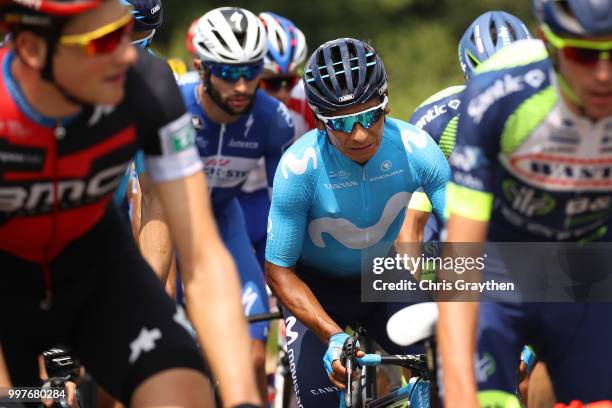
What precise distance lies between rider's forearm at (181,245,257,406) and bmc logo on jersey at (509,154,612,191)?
113 centimetres

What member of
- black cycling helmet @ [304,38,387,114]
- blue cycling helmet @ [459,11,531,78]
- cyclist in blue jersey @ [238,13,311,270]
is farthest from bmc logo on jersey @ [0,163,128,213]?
cyclist in blue jersey @ [238,13,311,270]

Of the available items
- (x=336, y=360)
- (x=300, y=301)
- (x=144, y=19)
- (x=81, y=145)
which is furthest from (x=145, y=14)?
(x=81, y=145)

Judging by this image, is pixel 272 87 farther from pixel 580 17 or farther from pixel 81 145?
pixel 580 17

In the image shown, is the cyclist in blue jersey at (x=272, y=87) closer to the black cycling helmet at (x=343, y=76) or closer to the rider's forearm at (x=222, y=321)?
the black cycling helmet at (x=343, y=76)

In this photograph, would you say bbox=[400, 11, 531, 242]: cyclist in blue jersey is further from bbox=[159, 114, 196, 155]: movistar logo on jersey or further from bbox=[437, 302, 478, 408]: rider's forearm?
bbox=[159, 114, 196, 155]: movistar logo on jersey

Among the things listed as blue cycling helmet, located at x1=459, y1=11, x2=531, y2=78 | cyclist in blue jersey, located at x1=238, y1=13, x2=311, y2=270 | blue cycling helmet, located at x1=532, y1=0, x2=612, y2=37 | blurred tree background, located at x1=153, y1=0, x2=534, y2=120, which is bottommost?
blurred tree background, located at x1=153, y1=0, x2=534, y2=120

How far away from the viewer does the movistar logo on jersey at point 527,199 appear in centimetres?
509

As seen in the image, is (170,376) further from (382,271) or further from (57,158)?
(382,271)

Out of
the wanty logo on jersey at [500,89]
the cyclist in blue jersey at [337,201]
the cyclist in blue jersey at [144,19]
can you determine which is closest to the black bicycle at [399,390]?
the cyclist in blue jersey at [337,201]

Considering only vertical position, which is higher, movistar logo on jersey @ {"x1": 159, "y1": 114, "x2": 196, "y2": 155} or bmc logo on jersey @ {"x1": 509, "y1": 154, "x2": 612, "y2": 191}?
movistar logo on jersey @ {"x1": 159, "y1": 114, "x2": 196, "y2": 155}

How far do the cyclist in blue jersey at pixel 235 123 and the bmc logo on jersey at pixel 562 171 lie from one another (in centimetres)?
418

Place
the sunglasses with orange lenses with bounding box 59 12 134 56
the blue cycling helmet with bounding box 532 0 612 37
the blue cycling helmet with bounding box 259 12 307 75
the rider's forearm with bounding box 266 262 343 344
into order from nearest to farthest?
the sunglasses with orange lenses with bounding box 59 12 134 56 → the blue cycling helmet with bounding box 532 0 612 37 → the rider's forearm with bounding box 266 262 343 344 → the blue cycling helmet with bounding box 259 12 307 75

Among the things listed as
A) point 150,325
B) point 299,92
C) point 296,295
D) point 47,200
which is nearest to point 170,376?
point 150,325

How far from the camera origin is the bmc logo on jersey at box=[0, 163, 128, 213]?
4.78 m
